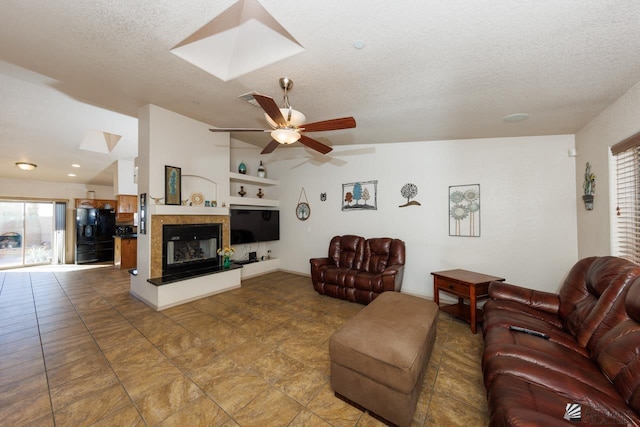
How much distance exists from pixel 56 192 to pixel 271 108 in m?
9.90

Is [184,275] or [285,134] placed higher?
[285,134]

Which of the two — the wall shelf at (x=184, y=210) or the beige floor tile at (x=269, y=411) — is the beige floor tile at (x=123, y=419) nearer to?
the beige floor tile at (x=269, y=411)

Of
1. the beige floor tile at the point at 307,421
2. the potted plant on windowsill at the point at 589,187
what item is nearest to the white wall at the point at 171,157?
the beige floor tile at the point at 307,421

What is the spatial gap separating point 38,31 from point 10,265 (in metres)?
8.76

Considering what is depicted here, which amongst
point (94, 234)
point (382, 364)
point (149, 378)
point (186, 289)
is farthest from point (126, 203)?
point (382, 364)

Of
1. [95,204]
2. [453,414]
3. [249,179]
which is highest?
[249,179]

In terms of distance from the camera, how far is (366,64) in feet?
6.75

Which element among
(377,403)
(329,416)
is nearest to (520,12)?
(377,403)

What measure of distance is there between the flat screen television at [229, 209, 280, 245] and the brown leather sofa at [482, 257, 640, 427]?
14.3ft

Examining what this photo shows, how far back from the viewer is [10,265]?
6.66 m

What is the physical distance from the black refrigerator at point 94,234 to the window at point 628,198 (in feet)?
36.5

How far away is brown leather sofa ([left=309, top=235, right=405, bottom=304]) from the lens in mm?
3434

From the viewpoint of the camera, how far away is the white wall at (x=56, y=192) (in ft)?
22.3

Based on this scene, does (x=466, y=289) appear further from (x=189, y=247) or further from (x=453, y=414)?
(x=189, y=247)
